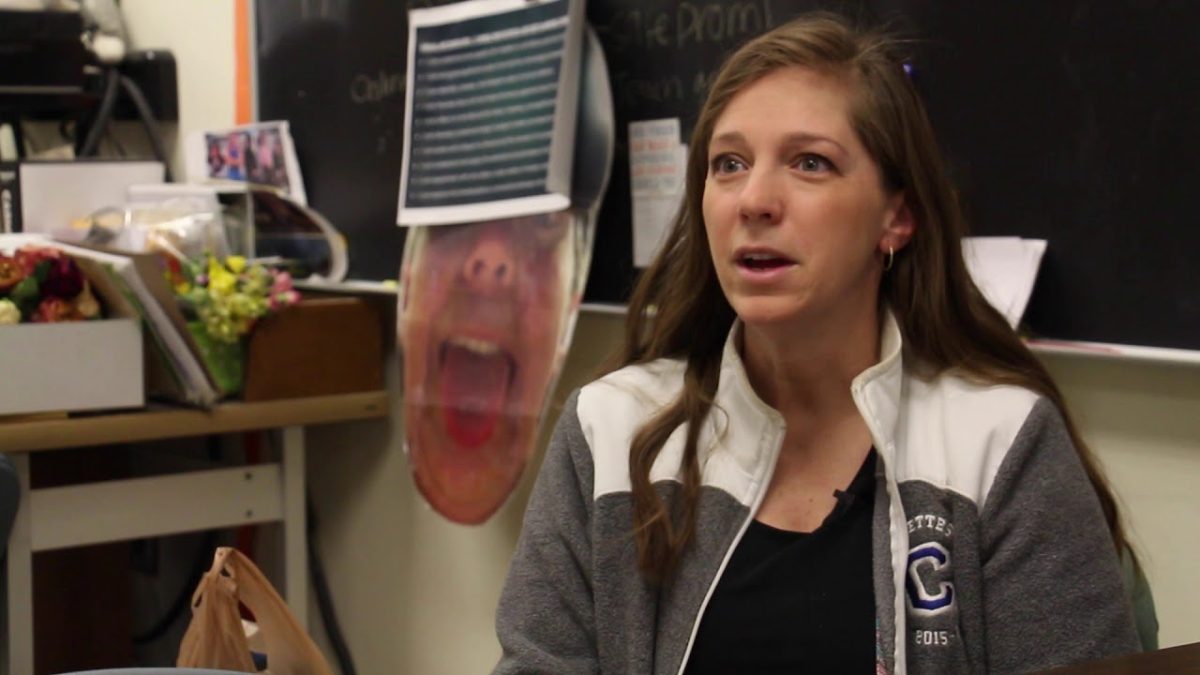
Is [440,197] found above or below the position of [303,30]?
below

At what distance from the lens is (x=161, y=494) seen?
8.42 ft

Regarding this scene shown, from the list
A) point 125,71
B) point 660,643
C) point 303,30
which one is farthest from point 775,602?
point 125,71

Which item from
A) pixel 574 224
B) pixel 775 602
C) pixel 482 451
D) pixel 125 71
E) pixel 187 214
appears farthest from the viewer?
pixel 125 71

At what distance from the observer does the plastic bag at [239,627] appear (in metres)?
1.79

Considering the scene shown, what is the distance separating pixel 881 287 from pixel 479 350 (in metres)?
1.05

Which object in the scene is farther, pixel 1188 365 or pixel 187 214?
pixel 187 214

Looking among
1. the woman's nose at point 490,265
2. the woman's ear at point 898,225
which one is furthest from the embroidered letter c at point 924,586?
the woman's nose at point 490,265

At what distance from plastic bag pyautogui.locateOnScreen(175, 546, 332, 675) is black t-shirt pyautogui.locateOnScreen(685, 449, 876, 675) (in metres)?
0.63

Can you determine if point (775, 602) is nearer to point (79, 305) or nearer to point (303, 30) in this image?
point (79, 305)

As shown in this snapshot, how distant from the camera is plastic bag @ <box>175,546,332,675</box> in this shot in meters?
1.79

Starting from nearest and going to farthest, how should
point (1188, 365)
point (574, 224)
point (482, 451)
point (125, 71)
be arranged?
point (1188, 365) < point (574, 224) < point (482, 451) < point (125, 71)

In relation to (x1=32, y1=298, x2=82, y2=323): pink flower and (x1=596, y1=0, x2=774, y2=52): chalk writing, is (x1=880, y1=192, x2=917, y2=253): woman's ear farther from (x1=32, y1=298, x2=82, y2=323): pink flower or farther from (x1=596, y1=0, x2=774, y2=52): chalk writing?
(x1=32, y1=298, x2=82, y2=323): pink flower

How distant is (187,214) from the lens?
2.75m

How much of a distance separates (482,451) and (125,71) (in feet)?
5.32
